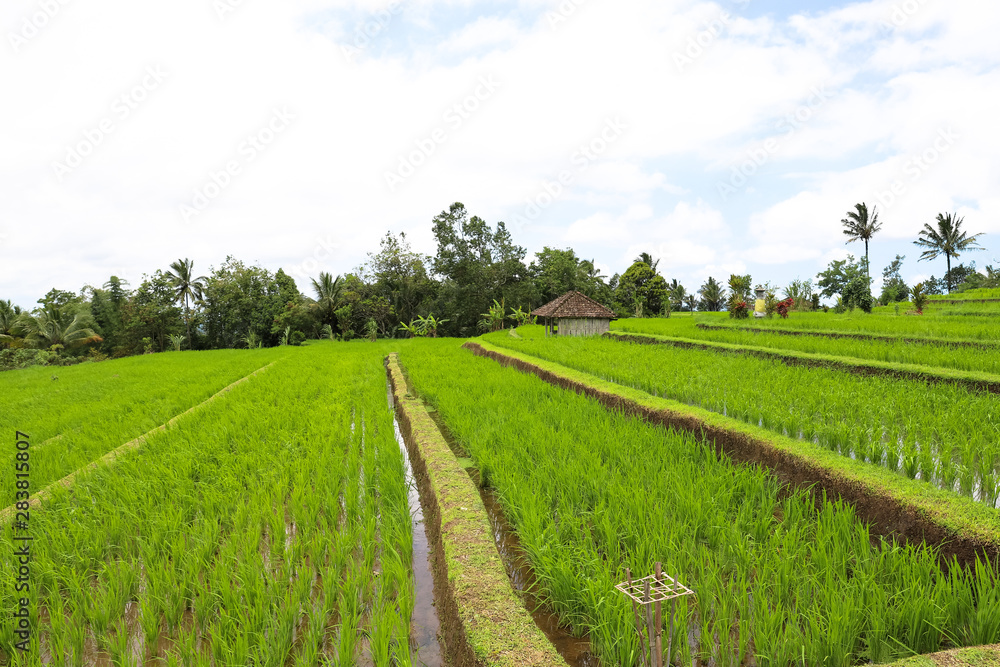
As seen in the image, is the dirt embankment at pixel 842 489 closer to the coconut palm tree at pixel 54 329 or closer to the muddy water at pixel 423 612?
the muddy water at pixel 423 612

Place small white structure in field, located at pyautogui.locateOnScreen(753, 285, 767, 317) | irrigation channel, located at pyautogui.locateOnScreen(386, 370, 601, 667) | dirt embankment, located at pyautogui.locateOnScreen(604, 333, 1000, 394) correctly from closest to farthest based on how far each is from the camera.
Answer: irrigation channel, located at pyautogui.locateOnScreen(386, 370, 601, 667) < dirt embankment, located at pyautogui.locateOnScreen(604, 333, 1000, 394) < small white structure in field, located at pyautogui.locateOnScreen(753, 285, 767, 317)

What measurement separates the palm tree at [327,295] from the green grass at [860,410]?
24.9 m

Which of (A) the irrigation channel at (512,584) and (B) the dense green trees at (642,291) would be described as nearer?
(A) the irrigation channel at (512,584)

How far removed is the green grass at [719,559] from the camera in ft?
6.25

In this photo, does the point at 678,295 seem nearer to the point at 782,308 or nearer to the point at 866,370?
the point at 782,308

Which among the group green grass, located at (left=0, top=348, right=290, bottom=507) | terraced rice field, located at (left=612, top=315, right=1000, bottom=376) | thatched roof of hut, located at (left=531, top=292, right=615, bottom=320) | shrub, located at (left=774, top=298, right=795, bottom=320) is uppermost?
thatched roof of hut, located at (left=531, top=292, right=615, bottom=320)

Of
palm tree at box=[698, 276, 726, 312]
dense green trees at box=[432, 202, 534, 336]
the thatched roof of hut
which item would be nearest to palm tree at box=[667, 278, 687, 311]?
palm tree at box=[698, 276, 726, 312]

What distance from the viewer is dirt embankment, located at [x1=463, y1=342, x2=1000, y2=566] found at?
243 cm

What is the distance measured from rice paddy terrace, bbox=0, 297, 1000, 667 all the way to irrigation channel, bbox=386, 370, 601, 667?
0.06 ft

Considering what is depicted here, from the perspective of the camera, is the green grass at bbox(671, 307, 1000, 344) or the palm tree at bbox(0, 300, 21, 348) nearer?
the green grass at bbox(671, 307, 1000, 344)

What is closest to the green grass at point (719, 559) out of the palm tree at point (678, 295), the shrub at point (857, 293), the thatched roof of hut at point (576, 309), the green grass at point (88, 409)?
the green grass at point (88, 409)

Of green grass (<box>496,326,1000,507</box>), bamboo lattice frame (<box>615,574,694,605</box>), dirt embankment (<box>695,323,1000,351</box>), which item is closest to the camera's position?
bamboo lattice frame (<box>615,574,694,605</box>)

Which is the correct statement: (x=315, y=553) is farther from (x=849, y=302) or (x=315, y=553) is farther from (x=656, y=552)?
(x=849, y=302)

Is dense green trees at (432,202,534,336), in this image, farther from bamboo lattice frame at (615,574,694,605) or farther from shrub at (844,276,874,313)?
bamboo lattice frame at (615,574,694,605)
